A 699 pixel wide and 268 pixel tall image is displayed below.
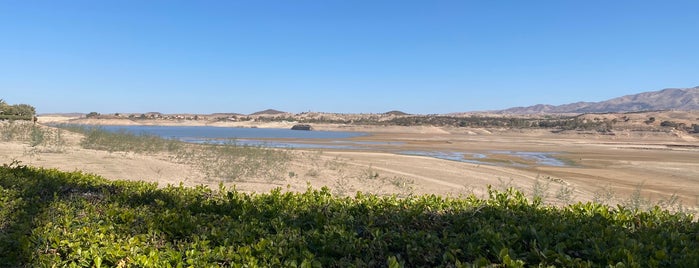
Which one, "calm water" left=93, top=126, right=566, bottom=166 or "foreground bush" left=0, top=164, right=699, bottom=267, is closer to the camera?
"foreground bush" left=0, top=164, right=699, bottom=267

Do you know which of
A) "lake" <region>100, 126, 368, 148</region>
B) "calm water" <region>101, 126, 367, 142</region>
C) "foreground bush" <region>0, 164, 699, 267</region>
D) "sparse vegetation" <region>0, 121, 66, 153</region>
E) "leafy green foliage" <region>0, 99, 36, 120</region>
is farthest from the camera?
"calm water" <region>101, 126, 367, 142</region>

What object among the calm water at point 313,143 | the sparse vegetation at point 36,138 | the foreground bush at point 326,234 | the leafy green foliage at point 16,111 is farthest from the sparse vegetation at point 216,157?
the leafy green foliage at point 16,111

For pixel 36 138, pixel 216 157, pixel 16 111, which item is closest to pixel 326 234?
pixel 216 157

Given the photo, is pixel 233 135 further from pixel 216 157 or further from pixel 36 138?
pixel 216 157

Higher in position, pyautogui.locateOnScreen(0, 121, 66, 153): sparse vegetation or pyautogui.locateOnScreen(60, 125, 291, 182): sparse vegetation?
pyautogui.locateOnScreen(0, 121, 66, 153): sparse vegetation

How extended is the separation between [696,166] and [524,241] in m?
30.2

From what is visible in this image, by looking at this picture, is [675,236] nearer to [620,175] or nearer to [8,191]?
[8,191]

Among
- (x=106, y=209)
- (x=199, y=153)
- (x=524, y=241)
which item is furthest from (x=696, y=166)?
(x=106, y=209)

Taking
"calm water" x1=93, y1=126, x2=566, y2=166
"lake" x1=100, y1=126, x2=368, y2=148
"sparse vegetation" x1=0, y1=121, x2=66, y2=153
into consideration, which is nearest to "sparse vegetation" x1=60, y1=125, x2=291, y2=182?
"sparse vegetation" x1=0, y1=121, x2=66, y2=153

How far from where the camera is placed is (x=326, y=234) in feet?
11.1

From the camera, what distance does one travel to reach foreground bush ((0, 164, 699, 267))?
291 cm

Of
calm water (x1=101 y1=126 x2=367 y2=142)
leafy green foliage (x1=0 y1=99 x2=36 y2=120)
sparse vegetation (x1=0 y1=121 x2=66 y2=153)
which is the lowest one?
calm water (x1=101 y1=126 x2=367 y2=142)

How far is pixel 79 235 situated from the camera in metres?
3.27

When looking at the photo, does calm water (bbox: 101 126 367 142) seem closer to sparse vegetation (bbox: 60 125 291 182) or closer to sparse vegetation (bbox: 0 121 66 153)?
sparse vegetation (bbox: 0 121 66 153)
